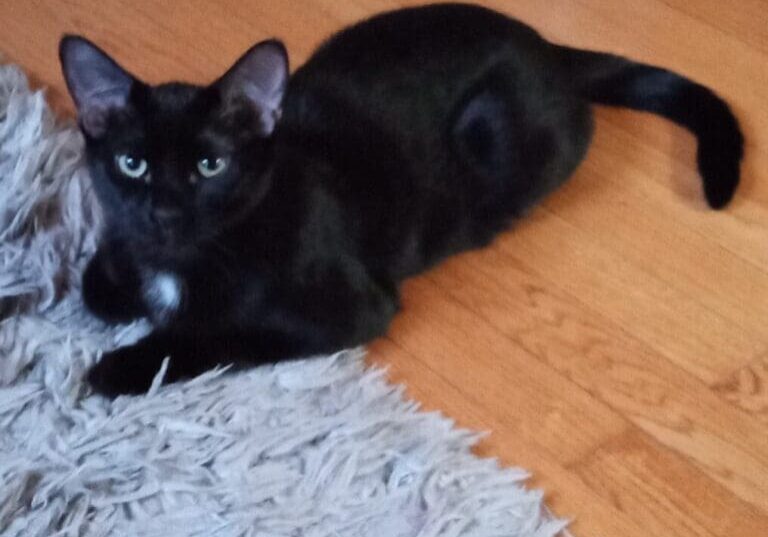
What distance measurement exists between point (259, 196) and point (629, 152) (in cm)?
65

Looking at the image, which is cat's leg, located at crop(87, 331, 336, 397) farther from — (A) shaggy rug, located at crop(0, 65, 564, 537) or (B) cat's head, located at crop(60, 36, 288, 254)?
(B) cat's head, located at crop(60, 36, 288, 254)

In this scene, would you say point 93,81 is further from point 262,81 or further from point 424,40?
point 424,40

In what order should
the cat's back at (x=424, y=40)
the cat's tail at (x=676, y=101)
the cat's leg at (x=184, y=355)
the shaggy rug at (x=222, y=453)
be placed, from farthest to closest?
the cat's tail at (x=676, y=101), the cat's back at (x=424, y=40), the cat's leg at (x=184, y=355), the shaggy rug at (x=222, y=453)

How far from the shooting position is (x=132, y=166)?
1.06 metres

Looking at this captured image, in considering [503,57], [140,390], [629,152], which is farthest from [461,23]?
[140,390]

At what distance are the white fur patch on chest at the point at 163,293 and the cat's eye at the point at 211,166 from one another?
0.15 m

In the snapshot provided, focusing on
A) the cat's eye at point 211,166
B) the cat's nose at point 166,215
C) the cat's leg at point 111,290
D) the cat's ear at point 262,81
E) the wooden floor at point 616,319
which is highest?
the cat's ear at point 262,81

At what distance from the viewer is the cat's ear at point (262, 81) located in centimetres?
104

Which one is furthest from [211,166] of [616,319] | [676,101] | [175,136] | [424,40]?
[676,101]

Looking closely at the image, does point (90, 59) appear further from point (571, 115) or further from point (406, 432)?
point (571, 115)

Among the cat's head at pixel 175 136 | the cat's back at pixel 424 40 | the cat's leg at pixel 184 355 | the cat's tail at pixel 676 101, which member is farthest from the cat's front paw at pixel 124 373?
the cat's tail at pixel 676 101

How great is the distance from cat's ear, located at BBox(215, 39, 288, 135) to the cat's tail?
1.73ft

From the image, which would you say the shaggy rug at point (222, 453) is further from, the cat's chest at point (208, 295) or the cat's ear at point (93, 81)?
the cat's ear at point (93, 81)

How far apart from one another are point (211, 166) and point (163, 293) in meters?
0.18
